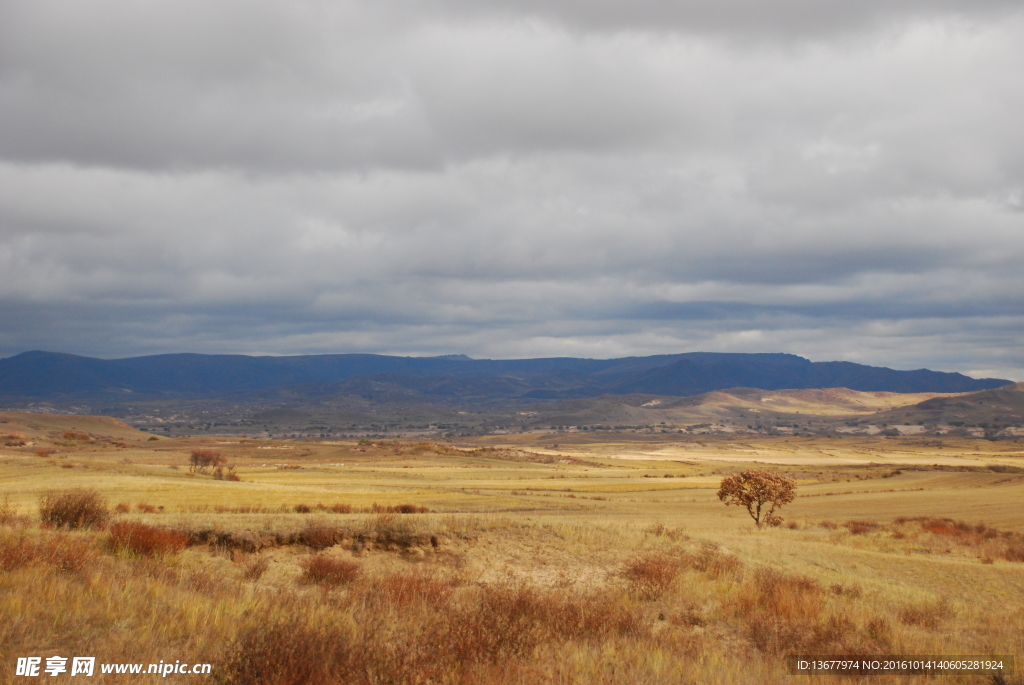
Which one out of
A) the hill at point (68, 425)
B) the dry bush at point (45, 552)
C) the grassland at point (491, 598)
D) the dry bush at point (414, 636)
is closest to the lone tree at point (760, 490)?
the grassland at point (491, 598)

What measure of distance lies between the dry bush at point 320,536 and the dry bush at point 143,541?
2.87 metres

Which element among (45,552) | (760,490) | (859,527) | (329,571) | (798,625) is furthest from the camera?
(760,490)

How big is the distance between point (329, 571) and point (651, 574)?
7.20 meters

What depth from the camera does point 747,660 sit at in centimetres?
1080

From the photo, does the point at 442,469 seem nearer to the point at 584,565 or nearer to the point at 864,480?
the point at 864,480

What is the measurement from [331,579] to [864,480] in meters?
79.4

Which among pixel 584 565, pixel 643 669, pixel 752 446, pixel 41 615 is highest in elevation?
pixel 41 615

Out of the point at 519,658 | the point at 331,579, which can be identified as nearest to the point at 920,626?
the point at 519,658

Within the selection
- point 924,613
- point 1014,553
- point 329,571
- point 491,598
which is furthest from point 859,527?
point 329,571

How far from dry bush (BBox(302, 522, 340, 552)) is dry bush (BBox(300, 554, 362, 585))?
5.83 ft

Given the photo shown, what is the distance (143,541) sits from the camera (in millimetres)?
13633

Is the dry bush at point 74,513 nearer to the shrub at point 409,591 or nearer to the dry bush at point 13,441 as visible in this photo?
the shrub at point 409,591

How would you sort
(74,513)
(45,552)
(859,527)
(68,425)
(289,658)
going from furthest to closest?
1. (68,425)
2. (859,527)
3. (74,513)
4. (45,552)
5. (289,658)

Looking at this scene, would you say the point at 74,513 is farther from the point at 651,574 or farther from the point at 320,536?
the point at 651,574
